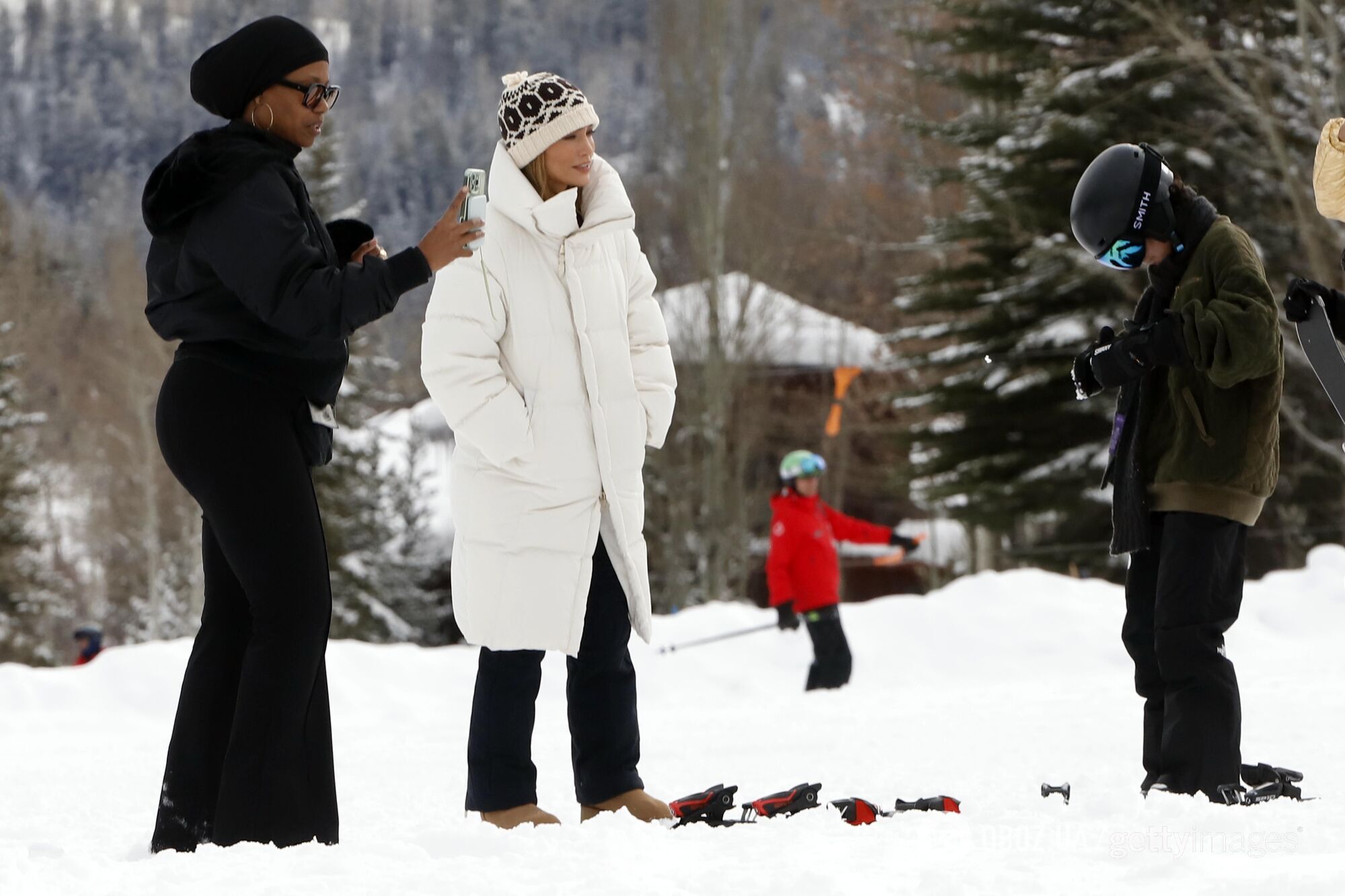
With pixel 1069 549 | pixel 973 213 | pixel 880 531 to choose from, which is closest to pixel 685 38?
pixel 973 213

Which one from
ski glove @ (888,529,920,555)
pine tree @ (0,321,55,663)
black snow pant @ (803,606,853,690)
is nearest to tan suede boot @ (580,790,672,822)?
black snow pant @ (803,606,853,690)

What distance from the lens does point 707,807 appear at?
357 cm

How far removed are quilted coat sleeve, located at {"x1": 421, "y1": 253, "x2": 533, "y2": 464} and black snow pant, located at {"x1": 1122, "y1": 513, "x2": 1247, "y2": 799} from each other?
165 centimetres

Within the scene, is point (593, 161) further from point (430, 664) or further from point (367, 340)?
point (367, 340)

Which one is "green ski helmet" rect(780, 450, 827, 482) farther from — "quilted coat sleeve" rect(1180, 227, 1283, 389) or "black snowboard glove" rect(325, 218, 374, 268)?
"black snowboard glove" rect(325, 218, 374, 268)

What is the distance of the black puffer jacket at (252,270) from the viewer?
312 cm

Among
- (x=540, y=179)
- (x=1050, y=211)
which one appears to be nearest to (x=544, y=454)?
(x=540, y=179)

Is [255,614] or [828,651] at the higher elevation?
[255,614]

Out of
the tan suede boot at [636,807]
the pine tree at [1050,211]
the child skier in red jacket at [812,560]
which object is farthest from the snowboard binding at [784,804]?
the pine tree at [1050,211]

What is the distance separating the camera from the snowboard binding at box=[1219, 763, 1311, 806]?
12.0 feet

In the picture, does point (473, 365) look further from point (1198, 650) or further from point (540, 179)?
point (1198, 650)

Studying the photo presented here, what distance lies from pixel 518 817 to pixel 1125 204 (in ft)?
7.05

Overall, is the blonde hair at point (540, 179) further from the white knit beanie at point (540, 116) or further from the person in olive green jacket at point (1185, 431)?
the person in olive green jacket at point (1185, 431)

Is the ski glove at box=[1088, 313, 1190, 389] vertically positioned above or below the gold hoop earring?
below
